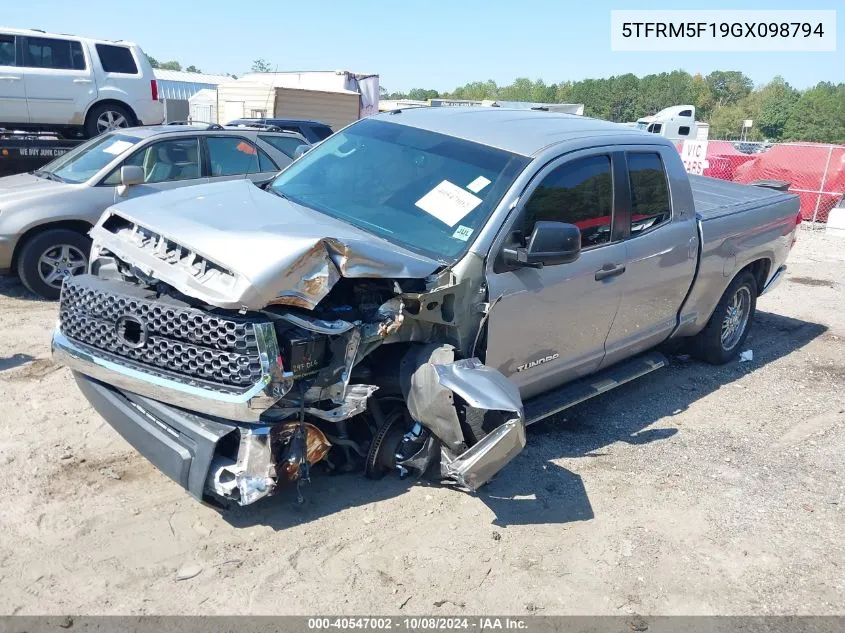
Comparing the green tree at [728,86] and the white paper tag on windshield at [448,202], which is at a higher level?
the green tree at [728,86]

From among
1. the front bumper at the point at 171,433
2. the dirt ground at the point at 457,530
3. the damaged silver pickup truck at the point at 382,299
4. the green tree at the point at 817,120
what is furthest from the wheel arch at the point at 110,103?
the green tree at the point at 817,120

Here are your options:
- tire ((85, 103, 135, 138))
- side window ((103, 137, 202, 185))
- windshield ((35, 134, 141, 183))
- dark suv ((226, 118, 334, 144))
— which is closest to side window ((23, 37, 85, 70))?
tire ((85, 103, 135, 138))

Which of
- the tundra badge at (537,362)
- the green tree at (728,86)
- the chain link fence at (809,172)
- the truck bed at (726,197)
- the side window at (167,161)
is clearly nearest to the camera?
the tundra badge at (537,362)

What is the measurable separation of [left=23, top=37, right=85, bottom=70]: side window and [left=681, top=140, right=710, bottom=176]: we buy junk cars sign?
14.1m

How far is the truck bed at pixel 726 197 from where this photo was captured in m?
5.86

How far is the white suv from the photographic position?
1109 cm

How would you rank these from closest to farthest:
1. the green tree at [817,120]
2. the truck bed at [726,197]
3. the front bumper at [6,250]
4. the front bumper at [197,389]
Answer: the front bumper at [197,389], the truck bed at [726,197], the front bumper at [6,250], the green tree at [817,120]

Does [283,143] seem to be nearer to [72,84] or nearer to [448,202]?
[448,202]

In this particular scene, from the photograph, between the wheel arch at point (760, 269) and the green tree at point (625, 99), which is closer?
the wheel arch at point (760, 269)

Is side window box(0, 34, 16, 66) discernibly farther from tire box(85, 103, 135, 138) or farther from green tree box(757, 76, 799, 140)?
green tree box(757, 76, 799, 140)

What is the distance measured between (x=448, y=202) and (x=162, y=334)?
1733mm

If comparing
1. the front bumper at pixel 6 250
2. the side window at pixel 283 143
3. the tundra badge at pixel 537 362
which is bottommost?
the tundra badge at pixel 537 362

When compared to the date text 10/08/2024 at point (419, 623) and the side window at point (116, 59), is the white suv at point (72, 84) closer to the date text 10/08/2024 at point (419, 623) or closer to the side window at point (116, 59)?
the side window at point (116, 59)

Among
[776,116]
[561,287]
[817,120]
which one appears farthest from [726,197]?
[776,116]
